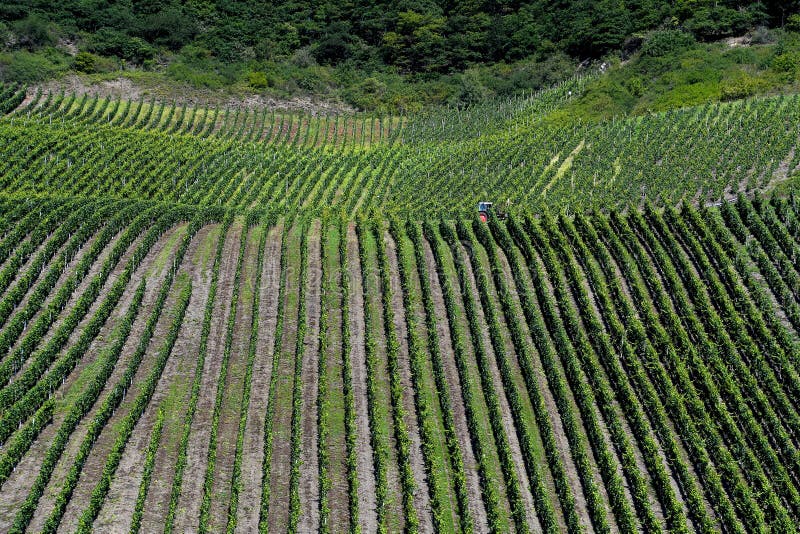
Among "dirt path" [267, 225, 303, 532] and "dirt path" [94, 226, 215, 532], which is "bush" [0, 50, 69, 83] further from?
"dirt path" [94, 226, 215, 532]

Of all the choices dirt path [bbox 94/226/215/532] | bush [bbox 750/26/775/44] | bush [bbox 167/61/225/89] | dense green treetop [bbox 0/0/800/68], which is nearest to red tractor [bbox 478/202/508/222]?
dirt path [bbox 94/226/215/532]

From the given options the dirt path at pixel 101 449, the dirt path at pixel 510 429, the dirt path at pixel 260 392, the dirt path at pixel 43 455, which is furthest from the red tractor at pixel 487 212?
the dirt path at pixel 43 455

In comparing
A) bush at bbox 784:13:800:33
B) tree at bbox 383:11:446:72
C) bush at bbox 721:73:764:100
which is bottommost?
bush at bbox 721:73:764:100

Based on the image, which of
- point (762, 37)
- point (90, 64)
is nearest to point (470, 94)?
point (762, 37)

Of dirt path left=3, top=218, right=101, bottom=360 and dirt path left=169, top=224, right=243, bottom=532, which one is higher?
dirt path left=3, top=218, right=101, bottom=360

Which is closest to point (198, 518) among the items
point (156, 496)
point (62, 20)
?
point (156, 496)

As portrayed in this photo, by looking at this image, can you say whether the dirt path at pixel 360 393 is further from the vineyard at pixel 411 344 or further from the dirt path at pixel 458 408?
the dirt path at pixel 458 408
